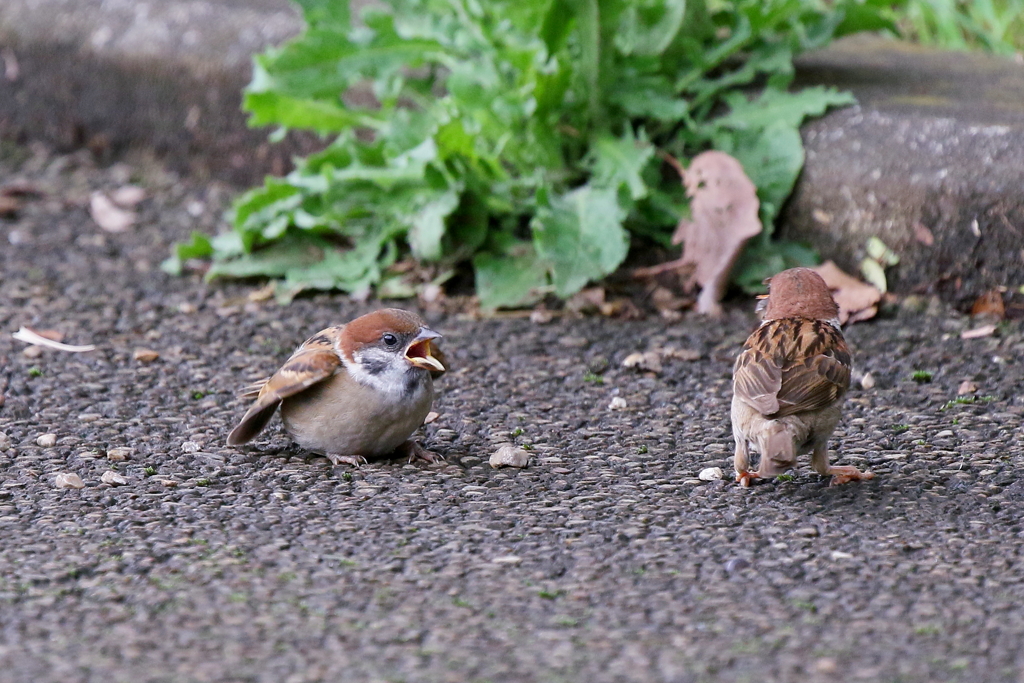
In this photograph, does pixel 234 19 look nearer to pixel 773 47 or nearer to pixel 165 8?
pixel 165 8

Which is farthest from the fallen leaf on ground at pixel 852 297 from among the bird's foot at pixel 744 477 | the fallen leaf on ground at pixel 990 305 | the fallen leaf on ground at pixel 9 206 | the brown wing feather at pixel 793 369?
the fallen leaf on ground at pixel 9 206

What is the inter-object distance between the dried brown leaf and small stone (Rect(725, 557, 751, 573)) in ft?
8.51

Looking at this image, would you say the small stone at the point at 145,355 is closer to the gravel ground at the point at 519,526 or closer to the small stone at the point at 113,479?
the gravel ground at the point at 519,526

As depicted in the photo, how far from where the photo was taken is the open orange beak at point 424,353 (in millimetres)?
4152

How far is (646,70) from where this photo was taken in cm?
614

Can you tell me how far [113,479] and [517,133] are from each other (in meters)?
2.85

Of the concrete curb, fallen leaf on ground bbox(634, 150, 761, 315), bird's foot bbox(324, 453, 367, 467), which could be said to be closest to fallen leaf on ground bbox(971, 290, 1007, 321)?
the concrete curb

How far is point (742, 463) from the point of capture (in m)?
4.00

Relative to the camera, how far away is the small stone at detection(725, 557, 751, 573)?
334cm

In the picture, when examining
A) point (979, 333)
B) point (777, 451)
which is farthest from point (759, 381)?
point (979, 333)

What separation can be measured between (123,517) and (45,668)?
90cm

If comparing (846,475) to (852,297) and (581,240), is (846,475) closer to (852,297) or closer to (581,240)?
(852,297)

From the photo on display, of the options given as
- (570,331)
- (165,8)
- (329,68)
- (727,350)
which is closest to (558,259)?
(570,331)

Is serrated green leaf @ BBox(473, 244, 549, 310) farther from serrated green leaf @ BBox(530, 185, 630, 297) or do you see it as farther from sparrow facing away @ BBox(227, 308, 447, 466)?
sparrow facing away @ BBox(227, 308, 447, 466)
